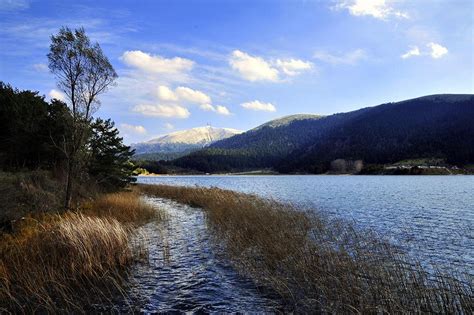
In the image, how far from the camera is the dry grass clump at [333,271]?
842 cm

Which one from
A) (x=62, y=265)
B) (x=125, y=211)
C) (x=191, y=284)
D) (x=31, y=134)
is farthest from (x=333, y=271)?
(x=31, y=134)

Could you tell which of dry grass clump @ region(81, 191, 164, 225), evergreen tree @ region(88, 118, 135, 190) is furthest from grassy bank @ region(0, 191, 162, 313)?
evergreen tree @ region(88, 118, 135, 190)

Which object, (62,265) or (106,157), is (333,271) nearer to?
(62,265)

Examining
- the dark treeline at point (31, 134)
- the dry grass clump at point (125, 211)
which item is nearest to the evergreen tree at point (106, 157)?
the dark treeline at point (31, 134)

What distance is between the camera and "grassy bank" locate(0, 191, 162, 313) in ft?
29.4

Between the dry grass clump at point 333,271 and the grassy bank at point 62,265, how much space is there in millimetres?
4801

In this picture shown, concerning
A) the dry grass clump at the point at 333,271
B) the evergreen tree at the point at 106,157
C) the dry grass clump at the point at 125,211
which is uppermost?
the evergreen tree at the point at 106,157

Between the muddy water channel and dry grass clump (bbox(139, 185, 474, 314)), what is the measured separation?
719 mm

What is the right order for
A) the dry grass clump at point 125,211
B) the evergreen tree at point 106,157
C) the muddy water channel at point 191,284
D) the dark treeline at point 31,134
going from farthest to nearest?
the evergreen tree at point 106,157, the dark treeline at point 31,134, the dry grass clump at point 125,211, the muddy water channel at point 191,284

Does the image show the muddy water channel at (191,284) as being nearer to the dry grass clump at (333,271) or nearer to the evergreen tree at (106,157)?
the dry grass clump at (333,271)

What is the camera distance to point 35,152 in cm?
3161

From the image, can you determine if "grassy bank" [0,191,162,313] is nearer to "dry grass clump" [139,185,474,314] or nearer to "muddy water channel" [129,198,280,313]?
"muddy water channel" [129,198,280,313]

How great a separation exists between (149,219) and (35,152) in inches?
616

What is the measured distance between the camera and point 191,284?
11.0 metres
